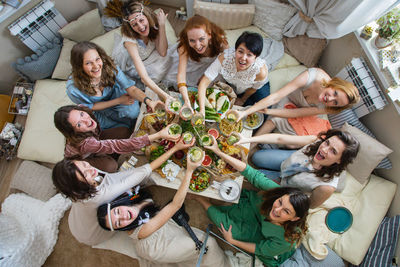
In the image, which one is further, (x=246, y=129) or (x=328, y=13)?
(x=328, y=13)

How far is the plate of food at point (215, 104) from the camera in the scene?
214 cm

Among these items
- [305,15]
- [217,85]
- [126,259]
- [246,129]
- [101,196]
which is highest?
[305,15]

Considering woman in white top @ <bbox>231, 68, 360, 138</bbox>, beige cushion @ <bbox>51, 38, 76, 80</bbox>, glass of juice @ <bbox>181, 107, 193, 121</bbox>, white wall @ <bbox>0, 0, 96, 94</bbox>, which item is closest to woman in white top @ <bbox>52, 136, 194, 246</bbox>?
glass of juice @ <bbox>181, 107, 193, 121</bbox>

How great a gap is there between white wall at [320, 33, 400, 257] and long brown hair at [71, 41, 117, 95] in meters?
2.71

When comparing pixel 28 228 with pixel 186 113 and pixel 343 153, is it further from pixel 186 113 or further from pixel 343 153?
pixel 343 153

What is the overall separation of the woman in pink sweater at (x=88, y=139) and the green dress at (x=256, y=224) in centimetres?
93

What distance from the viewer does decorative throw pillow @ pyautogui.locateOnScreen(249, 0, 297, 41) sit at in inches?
111

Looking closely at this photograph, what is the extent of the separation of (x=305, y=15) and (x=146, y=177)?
2634 mm

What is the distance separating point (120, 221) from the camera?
5.82ft

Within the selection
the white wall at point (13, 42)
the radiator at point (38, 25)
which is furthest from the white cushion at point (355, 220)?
the white wall at point (13, 42)

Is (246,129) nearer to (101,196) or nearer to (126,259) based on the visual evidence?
(101,196)

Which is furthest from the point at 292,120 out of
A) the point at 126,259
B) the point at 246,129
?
the point at 126,259

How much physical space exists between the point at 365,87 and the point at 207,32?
180 centimetres

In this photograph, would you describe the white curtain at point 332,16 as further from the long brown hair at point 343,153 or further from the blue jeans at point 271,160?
the blue jeans at point 271,160
